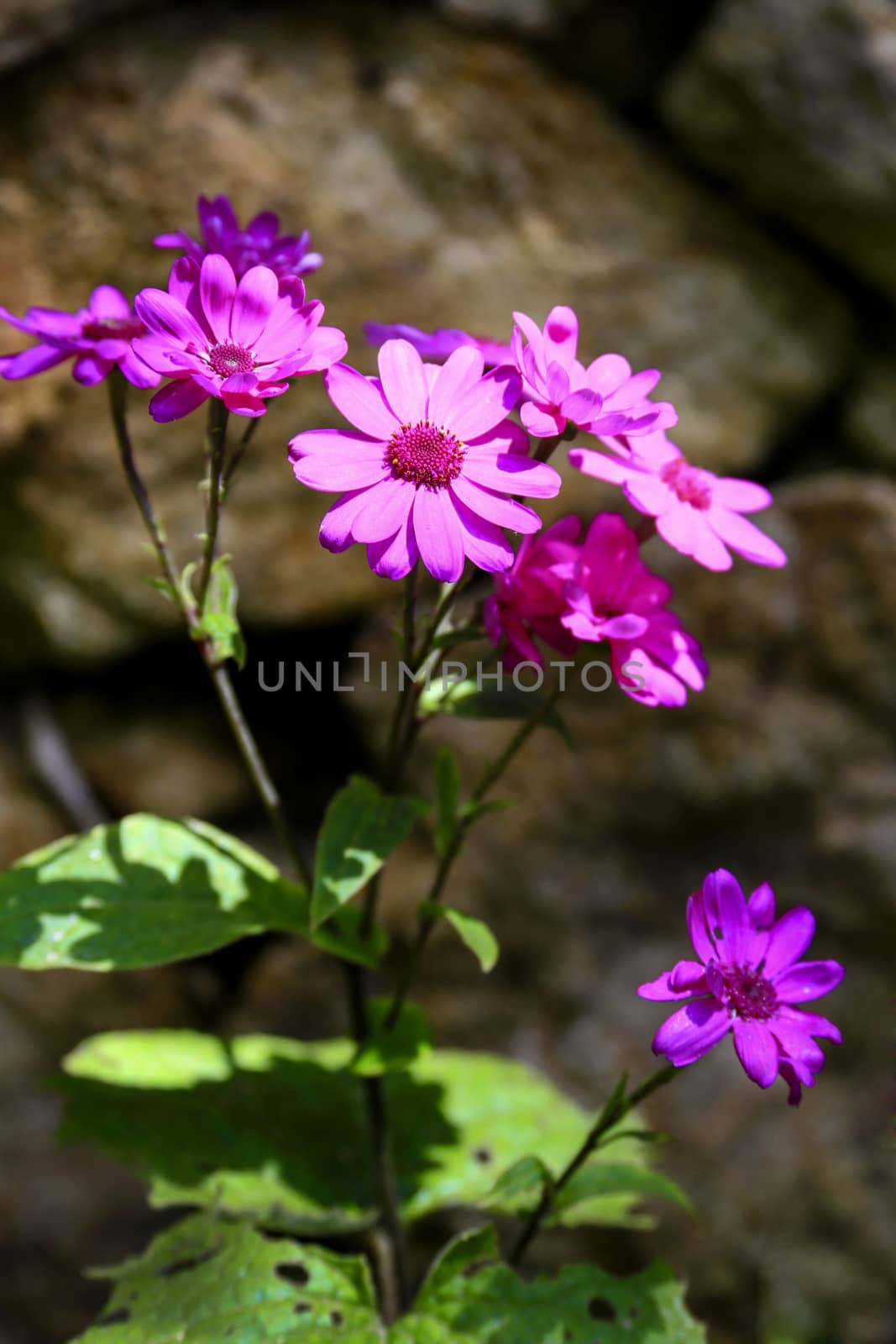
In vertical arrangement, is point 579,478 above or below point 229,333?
below

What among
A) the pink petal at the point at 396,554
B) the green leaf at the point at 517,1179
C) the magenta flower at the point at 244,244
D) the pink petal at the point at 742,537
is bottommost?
the green leaf at the point at 517,1179

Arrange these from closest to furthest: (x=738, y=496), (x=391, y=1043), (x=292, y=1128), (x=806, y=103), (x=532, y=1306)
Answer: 1. (x=738, y=496)
2. (x=532, y=1306)
3. (x=391, y=1043)
4. (x=292, y=1128)
5. (x=806, y=103)

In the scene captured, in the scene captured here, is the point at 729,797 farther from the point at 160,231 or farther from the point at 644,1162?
the point at 160,231

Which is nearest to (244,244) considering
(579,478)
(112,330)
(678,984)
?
(112,330)

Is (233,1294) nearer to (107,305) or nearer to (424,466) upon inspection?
(424,466)

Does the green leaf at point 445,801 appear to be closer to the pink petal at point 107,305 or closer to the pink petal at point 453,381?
the pink petal at point 453,381

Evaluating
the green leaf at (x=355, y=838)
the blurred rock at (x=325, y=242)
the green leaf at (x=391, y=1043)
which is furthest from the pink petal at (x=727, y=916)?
the blurred rock at (x=325, y=242)

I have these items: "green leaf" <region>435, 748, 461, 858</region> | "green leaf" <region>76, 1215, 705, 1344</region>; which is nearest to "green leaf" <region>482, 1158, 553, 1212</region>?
"green leaf" <region>76, 1215, 705, 1344</region>
